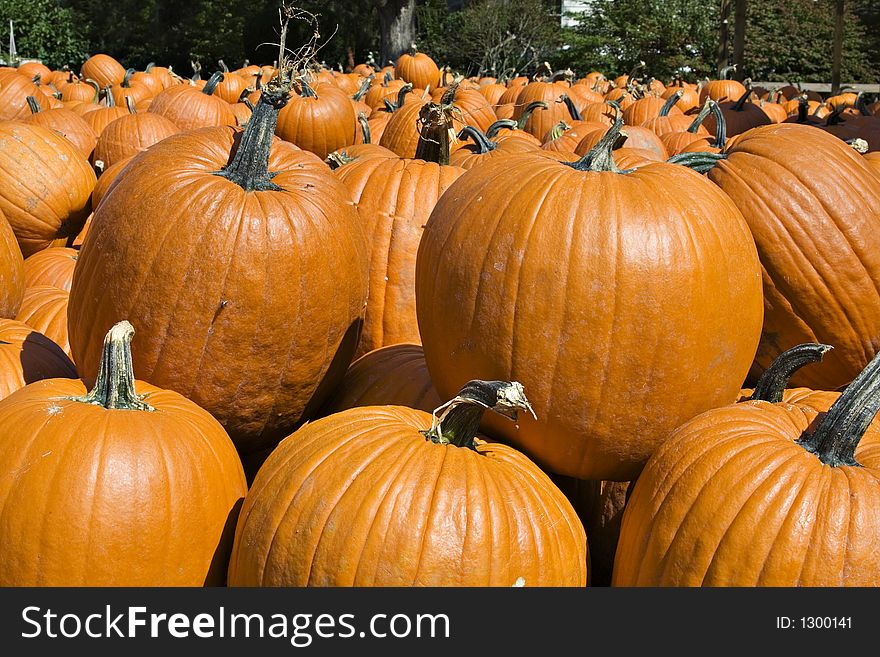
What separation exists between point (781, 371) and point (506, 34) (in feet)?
74.5

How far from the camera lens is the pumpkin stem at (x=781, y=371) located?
87.0 inches

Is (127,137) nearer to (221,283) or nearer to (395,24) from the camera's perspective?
(221,283)

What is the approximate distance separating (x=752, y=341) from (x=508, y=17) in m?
22.7

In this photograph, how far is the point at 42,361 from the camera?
2762 mm

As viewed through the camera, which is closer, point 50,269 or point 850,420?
point 850,420

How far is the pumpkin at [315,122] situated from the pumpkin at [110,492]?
15.5ft

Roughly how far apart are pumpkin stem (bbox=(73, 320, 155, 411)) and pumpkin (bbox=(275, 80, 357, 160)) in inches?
184

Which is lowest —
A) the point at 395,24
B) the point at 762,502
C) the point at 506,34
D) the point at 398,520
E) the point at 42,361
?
the point at 42,361

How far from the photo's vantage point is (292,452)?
197cm

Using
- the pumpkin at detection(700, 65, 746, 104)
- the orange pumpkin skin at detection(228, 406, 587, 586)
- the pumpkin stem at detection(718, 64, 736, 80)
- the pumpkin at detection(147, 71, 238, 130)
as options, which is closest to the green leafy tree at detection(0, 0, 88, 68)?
the pumpkin at detection(147, 71, 238, 130)

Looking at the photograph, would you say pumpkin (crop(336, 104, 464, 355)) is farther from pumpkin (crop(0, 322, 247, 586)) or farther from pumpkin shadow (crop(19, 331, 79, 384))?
pumpkin (crop(0, 322, 247, 586))

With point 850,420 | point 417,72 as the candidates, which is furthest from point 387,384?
point 417,72

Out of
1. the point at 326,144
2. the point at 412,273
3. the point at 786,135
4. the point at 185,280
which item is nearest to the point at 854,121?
the point at 326,144

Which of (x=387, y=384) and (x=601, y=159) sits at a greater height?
(x=601, y=159)
